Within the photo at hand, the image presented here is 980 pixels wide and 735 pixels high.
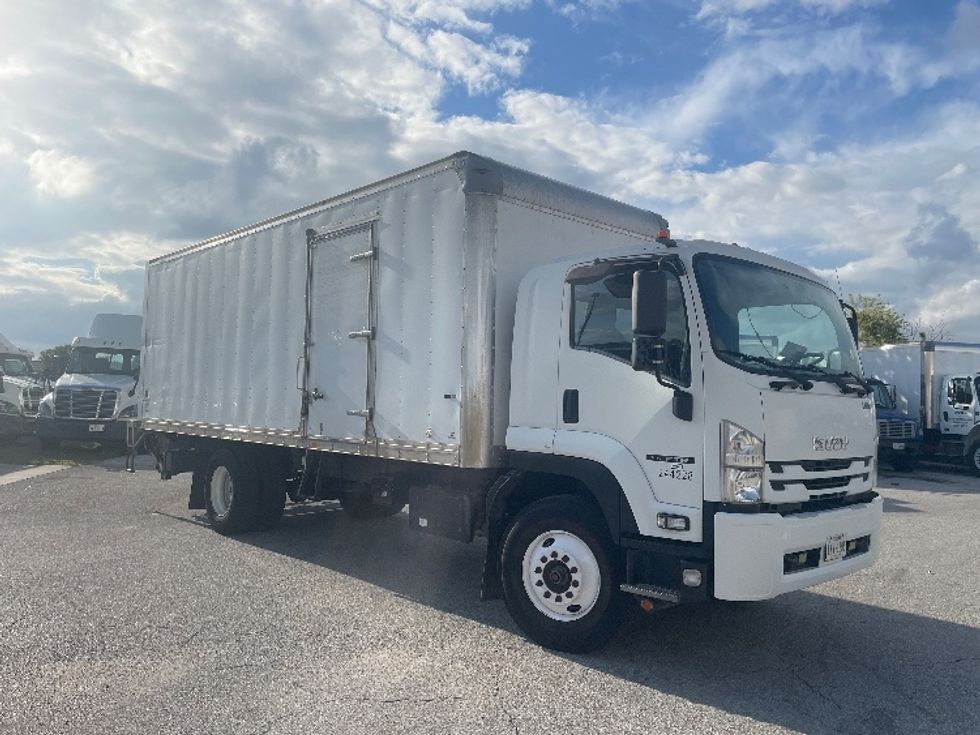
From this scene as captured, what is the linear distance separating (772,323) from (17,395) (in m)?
20.5

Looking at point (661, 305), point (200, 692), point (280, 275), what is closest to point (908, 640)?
point (661, 305)

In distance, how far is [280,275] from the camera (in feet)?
27.1

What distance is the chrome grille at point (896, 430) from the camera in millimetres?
18406

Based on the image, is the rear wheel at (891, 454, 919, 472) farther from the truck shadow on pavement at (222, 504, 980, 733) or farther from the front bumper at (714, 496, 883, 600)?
the front bumper at (714, 496, 883, 600)

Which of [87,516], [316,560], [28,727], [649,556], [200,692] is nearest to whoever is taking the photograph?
[28,727]

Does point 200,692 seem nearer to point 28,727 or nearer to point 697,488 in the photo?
point 28,727

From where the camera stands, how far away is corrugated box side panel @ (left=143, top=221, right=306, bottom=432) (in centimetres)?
805

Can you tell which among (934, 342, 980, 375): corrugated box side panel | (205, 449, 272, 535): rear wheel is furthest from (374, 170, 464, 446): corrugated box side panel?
(934, 342, 980, 375): corrugated box side panel

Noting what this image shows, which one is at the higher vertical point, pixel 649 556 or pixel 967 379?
pixel 967 379

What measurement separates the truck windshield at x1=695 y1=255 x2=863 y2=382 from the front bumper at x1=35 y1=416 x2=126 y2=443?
1608cm

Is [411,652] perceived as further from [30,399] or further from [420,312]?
[30,399]

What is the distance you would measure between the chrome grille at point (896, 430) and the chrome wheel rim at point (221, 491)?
15.4 meters

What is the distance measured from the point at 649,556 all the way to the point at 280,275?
5173mm

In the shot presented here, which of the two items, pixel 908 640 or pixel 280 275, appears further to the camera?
pixel 280 275
